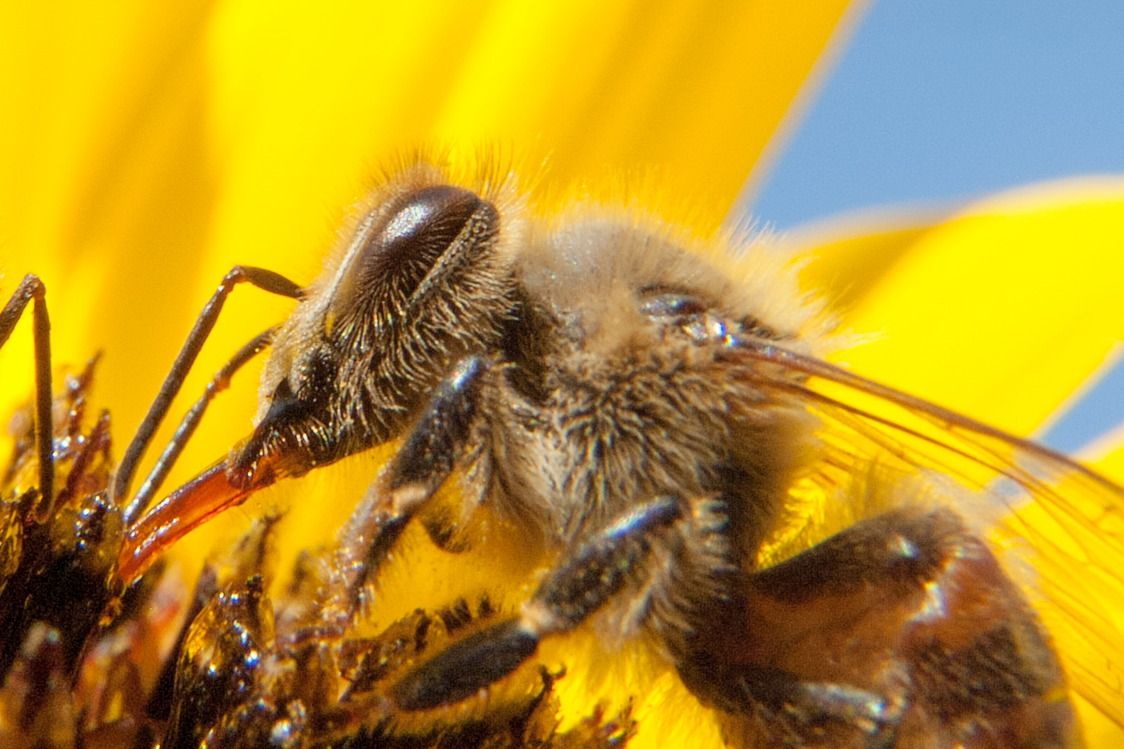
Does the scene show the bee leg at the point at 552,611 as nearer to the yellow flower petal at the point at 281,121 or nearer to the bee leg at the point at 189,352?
the bee leg at the point at 189,352

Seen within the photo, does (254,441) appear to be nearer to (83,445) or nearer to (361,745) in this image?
(361,745)

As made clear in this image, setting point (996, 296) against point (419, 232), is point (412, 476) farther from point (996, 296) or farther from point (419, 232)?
point (996, 296)

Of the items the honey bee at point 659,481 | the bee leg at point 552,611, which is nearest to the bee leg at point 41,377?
the honey bee at point 659,481

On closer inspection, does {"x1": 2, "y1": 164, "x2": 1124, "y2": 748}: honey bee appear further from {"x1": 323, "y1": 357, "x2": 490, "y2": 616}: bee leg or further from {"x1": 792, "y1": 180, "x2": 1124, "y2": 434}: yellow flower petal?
{"x1": 792, "y1": 180, "x2": 1124, "y2": 434}: yellow flower petal

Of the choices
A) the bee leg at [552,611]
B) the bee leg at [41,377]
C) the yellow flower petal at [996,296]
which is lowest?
the bee leg at [41,377]

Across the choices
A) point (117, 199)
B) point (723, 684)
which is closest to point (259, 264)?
point (117, 199)
